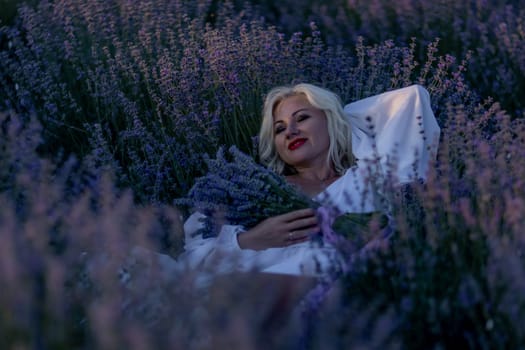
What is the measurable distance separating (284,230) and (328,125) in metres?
0.85

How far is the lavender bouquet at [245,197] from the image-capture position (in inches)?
123

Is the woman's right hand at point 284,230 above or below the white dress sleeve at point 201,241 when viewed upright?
above

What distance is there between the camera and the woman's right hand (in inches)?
118

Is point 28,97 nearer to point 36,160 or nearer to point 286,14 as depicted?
point 36,160

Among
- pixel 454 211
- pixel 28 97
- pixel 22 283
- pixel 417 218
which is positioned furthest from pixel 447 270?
pixel 28 97

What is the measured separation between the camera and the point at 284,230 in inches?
118

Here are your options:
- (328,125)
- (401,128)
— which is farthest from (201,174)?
(401,128)

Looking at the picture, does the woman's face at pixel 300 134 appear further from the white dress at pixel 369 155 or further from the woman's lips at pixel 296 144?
the white dress at pixel 369 155

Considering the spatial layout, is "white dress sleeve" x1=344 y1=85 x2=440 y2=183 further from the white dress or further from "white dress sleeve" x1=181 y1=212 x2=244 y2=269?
"white dress sleeve" x1=181 y1=212 x2=244 y2=269

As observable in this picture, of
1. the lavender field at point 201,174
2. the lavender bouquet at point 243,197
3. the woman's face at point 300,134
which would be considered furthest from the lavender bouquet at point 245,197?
the woman's face at point 300,134

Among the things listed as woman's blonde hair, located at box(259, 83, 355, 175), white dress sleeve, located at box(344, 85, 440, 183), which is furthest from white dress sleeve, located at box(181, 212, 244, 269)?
white dress sleeve, located at box(344, 85, 440, 183)

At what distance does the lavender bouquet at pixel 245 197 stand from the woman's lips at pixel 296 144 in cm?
44

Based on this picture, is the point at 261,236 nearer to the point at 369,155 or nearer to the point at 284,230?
the point at 284,230

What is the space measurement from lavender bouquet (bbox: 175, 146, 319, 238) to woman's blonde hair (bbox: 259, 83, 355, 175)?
487 mm
